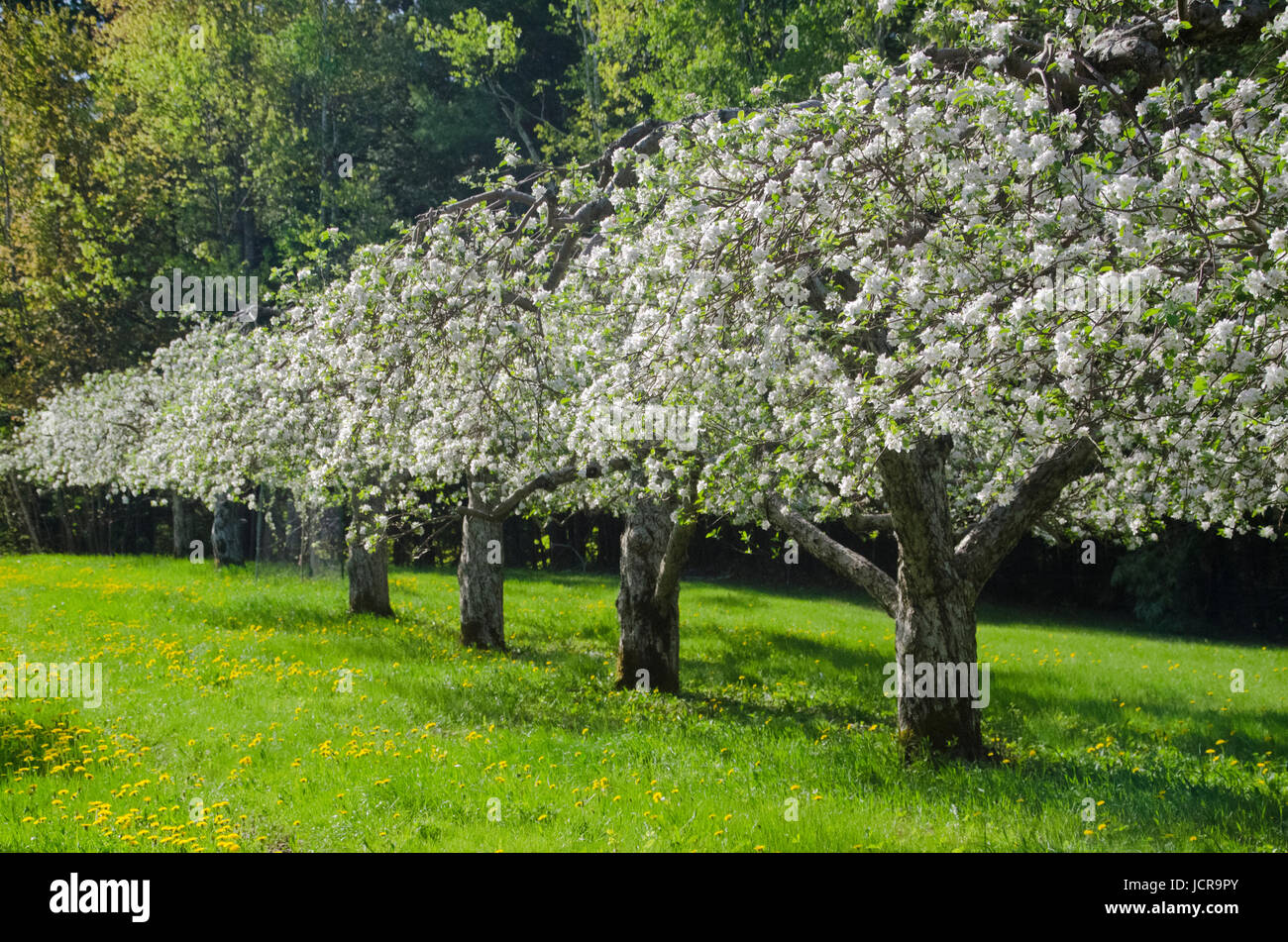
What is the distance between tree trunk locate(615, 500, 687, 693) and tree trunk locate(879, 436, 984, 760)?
413 centimetres

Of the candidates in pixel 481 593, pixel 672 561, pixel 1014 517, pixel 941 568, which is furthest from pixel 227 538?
pixel 1014 517

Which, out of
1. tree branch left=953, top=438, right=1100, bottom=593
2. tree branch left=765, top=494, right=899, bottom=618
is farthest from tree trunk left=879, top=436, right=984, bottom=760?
tree branch left=765, top=494, right=899, bottom=618

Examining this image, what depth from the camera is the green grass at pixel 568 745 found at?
21.5 ft

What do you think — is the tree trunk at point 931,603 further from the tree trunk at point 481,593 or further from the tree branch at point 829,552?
the tree trunk at point 481,593

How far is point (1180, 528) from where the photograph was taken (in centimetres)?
2330

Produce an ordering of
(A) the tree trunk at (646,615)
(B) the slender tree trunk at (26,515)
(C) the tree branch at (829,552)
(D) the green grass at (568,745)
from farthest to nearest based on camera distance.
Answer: (B) the slender tree trunk at (26,515) < (A) the tree trunk at (646,615) < (C) the tree branch at (829,552) < (D) the green grass at (568,745)

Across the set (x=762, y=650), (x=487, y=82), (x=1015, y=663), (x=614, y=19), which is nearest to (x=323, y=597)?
(x=762, y=650)

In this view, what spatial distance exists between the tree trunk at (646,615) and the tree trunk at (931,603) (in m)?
4.13

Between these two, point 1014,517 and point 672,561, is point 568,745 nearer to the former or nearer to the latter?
point 672,561

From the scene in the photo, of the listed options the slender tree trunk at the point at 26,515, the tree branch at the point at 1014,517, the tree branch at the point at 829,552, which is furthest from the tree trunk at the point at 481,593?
the slender tree trunk at the point at 26,515

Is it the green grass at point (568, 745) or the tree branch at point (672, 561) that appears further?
the tree branch at point (672, 561)
